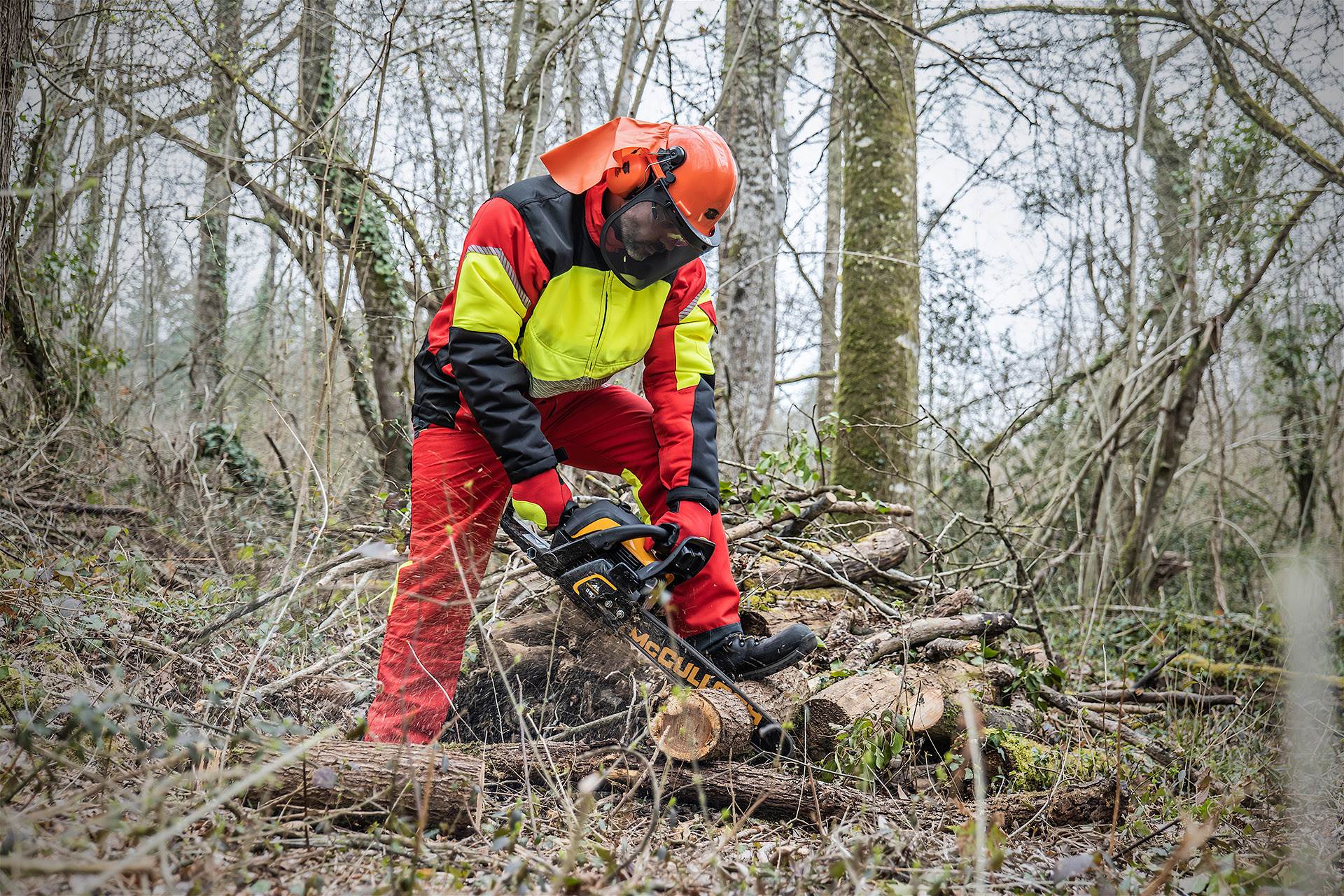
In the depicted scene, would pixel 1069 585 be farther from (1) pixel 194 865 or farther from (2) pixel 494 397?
(1) pixel 194 865

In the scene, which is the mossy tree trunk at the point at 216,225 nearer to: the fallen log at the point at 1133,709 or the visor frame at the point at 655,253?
the visor frame at the point at 655,253

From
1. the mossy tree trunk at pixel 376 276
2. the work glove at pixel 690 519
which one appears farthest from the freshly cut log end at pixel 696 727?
the mossy tree trunk at pixel 376 276

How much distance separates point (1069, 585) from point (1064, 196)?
3.48 meters

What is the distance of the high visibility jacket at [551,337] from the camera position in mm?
2766

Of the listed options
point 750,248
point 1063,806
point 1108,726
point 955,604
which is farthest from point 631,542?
point 750,248

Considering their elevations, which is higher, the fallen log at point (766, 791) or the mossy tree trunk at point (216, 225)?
the mossy tree trunk at point (216, 225)

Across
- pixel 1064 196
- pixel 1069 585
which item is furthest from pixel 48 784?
pixel 1064 196

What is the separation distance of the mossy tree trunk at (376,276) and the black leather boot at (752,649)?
3.10 metres

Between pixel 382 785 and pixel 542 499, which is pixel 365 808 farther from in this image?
pixel 542 499

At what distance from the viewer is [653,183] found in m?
2.84

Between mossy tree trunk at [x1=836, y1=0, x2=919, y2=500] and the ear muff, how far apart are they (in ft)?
8.55

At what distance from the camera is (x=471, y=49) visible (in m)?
5.68

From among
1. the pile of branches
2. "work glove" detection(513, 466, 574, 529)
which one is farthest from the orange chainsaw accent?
the pile of branches

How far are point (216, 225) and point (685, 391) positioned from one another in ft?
15.3
